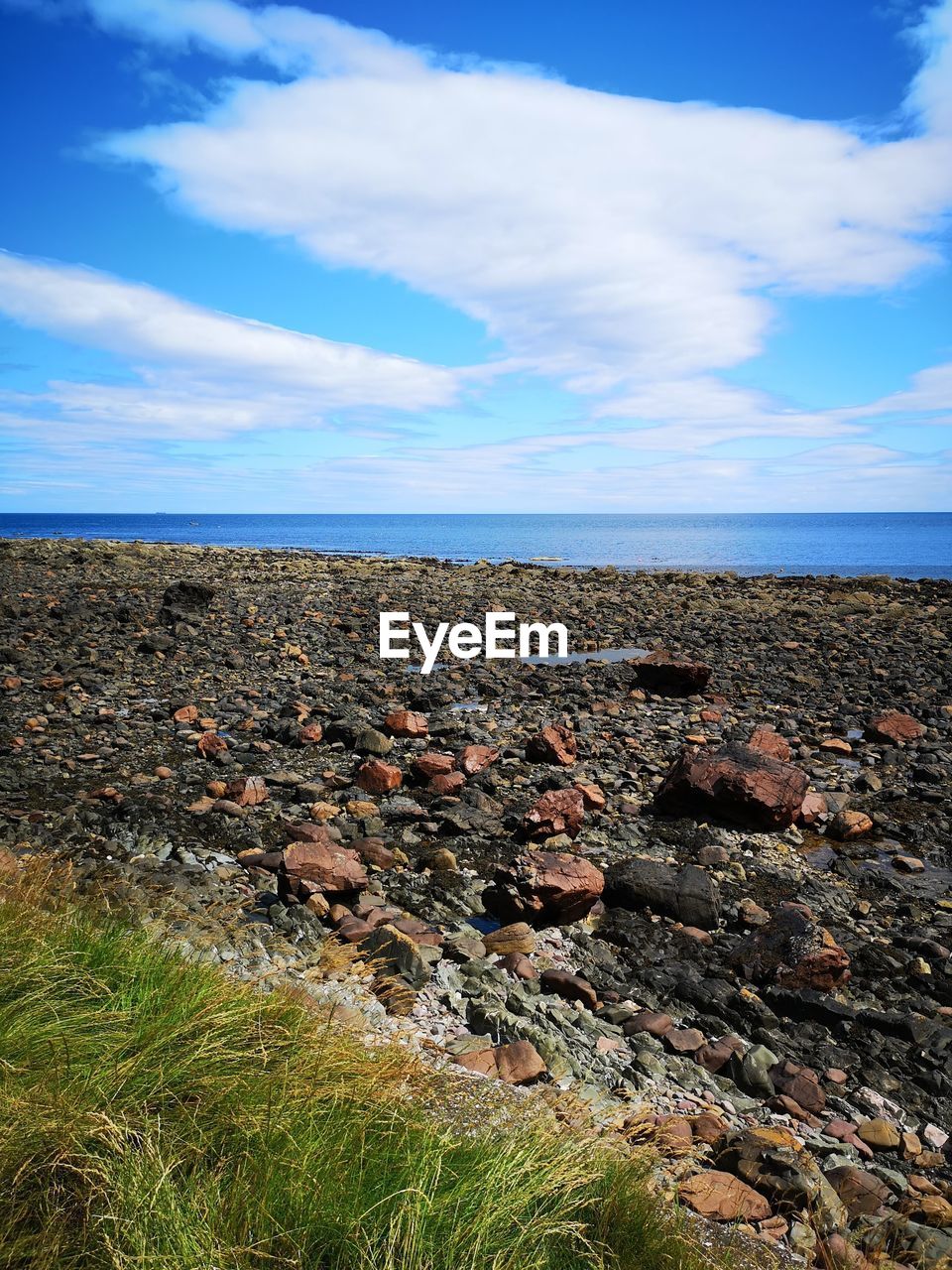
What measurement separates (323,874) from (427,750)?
500 cm

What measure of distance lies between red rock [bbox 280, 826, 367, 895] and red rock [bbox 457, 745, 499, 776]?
3689 mm

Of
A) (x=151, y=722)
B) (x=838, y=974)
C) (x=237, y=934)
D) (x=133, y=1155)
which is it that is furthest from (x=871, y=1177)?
(x=151, y=722)

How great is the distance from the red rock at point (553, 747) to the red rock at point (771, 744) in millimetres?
2854

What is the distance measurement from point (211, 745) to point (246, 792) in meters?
2.09

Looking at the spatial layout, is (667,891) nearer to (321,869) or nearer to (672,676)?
(321,869)

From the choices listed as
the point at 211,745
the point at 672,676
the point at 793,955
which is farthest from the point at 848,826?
the point at 211,745

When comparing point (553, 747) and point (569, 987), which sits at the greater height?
point (553, 747)

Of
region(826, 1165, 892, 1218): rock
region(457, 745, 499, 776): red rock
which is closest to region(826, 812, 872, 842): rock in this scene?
region(457, 745, 499, 776): red rock

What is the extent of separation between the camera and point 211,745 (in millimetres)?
11984

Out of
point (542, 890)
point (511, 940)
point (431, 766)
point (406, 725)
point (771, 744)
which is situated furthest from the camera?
point (406, 725)

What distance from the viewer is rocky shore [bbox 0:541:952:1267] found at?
5.23m

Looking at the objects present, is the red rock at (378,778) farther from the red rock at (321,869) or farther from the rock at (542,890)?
the rock at (542,890)
